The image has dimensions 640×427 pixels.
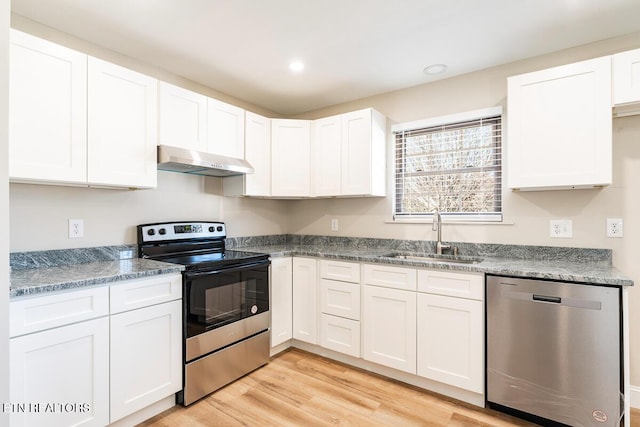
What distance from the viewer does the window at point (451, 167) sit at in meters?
2.63

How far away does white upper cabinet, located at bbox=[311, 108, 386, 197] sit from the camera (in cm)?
290

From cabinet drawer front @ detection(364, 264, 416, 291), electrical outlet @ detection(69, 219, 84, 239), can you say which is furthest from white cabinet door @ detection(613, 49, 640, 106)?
electrical outlet @ detection(69, 219, 84, 239)

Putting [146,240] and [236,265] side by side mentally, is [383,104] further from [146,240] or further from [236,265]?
[146,240]

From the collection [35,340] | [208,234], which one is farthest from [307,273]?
[35,340]

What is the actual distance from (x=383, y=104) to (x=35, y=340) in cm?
300

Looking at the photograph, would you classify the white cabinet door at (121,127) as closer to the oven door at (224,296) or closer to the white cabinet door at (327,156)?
the oven door at (224,296)

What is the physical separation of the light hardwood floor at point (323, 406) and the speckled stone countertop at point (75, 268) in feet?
3.02

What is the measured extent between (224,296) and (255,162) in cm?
125

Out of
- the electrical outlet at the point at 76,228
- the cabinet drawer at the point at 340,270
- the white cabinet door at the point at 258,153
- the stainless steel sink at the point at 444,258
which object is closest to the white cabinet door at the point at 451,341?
the stainless steel sink at the point at 444,258

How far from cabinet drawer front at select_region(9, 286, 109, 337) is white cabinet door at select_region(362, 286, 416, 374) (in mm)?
1742

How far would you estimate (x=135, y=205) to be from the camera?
2.44 m

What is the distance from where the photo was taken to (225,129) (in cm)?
273

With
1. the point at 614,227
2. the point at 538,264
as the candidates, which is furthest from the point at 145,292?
the point at 614,227

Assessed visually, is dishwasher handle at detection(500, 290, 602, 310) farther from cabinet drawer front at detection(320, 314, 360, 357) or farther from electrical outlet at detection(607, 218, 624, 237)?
cabinet drawer front at detection(320, 314, 360, 357)
